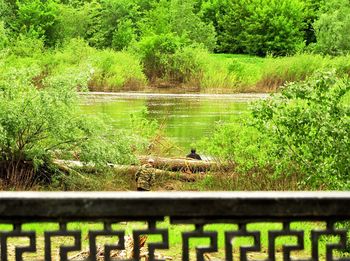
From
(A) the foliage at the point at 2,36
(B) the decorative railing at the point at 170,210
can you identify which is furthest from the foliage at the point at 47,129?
(A) the foliage at the point at 2,36

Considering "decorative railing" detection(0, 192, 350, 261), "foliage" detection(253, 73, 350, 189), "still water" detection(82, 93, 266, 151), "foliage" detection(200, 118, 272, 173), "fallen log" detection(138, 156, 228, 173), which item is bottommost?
"still water" detection(82, 93, 266, 151)

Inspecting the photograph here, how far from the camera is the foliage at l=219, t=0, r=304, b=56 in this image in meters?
54.2

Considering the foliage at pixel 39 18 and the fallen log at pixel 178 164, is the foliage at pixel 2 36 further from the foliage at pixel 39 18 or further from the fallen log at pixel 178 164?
the fallen log at pixel 178 164

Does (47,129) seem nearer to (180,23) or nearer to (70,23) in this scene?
(70,23)

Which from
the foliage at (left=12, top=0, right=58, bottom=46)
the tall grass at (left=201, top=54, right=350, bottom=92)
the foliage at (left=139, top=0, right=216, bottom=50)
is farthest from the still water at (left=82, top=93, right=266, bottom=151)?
the foliage at (left=139, top=0, right=216, bottom=50)

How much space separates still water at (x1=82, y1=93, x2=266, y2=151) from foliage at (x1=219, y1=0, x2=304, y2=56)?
866 inches

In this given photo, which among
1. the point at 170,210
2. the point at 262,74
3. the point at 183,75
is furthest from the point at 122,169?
the point at 183,75

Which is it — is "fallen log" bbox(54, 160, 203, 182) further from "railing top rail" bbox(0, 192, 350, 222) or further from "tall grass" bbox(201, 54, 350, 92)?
"tall grass" bbox(201, 54, 350, 92)

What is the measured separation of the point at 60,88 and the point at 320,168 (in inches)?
194

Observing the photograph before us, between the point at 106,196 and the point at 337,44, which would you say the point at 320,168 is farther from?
the point at 337,44

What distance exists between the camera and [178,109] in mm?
26109

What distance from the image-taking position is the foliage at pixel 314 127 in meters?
7.60

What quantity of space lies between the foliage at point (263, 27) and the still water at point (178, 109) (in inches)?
866

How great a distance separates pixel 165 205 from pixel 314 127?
15.9 feet
